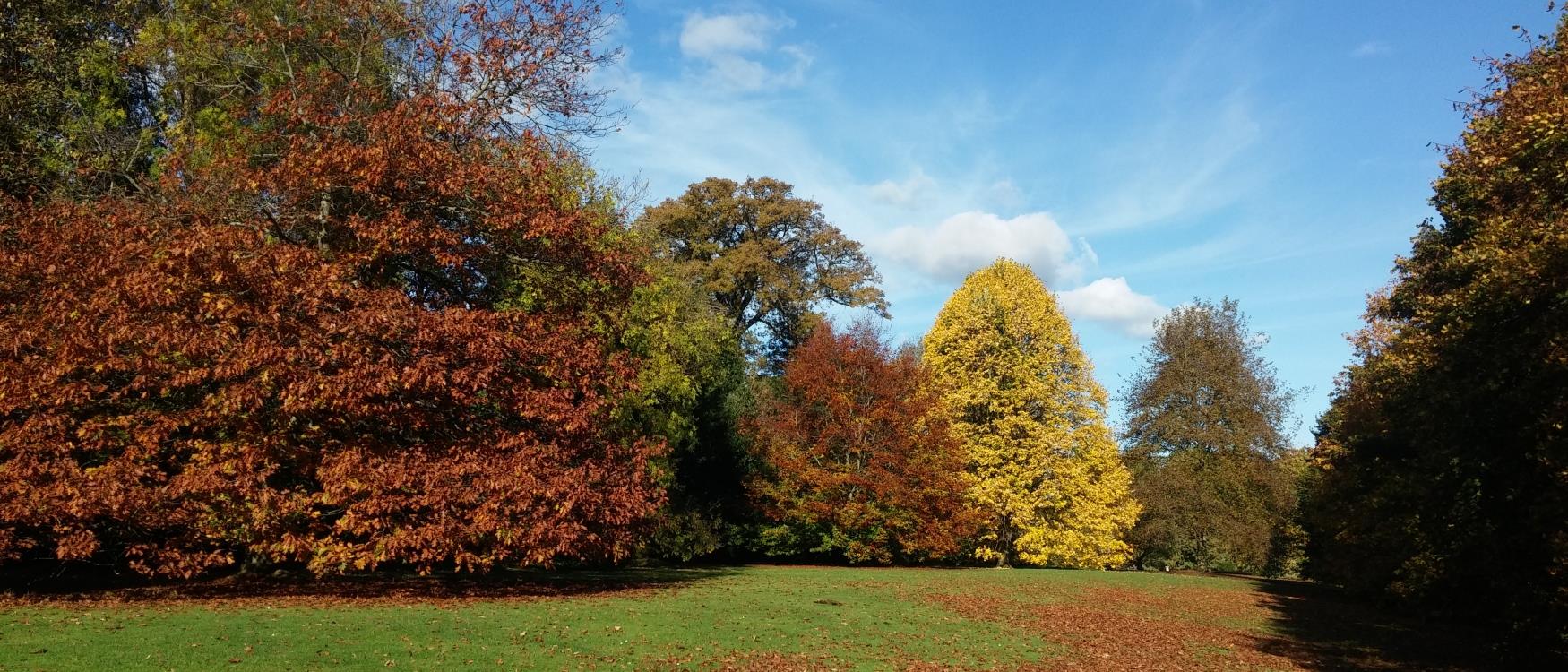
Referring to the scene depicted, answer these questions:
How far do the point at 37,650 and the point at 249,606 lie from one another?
3944mm

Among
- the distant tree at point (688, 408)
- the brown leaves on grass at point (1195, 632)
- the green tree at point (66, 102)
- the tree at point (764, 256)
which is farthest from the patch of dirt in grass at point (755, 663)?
the tree at point (764, 256)

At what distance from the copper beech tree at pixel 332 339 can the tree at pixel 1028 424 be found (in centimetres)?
2027

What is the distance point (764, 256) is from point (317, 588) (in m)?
31.3

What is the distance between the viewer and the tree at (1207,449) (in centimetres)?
4209

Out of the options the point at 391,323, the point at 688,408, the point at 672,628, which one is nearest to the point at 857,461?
the point at 688,408

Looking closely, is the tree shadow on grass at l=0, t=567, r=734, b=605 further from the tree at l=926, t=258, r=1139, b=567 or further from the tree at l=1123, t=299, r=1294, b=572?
the tree at l=1123, t=299, r=1294, b=572

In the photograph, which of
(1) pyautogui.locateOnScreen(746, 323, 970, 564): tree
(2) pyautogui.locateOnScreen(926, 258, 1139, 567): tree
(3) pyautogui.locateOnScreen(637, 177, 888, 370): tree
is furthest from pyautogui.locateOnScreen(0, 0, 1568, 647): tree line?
(3) pyautogui.locateOnScreen(637, 177, 888, 370): tree

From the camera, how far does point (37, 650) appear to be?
9.25 m

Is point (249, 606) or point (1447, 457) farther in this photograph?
point (1447, 457)

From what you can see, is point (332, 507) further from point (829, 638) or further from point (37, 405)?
point (829, 638)

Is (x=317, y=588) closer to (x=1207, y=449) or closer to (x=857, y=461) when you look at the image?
(x=857, y=461)

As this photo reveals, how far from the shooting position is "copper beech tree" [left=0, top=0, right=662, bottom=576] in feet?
44.0

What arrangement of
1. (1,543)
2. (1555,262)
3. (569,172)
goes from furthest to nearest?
(569,172) < (1,543) < (1555,262)

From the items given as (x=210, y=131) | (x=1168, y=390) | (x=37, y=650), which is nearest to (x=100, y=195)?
(x=210, y=131)
